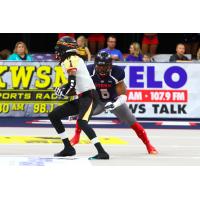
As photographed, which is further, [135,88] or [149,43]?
[149,43]

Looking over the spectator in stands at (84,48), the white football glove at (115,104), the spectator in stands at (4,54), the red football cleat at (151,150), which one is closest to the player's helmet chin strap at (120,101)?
the white football glove at (115,104)

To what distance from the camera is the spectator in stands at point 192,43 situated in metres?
21.6

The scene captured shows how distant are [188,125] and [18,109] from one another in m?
4.37

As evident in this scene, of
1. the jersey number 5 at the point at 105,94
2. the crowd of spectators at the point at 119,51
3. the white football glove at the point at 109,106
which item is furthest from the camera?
the crowd of spectators at the point at 119,51

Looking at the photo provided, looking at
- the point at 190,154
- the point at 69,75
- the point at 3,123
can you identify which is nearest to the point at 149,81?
the point at 3,123

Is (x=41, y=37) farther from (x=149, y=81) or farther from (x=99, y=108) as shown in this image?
(x=99, y=108)

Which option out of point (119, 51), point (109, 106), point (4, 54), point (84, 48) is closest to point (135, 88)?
point (119, 51)

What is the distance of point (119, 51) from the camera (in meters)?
20.0

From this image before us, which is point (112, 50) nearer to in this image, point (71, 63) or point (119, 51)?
point (119, 51)

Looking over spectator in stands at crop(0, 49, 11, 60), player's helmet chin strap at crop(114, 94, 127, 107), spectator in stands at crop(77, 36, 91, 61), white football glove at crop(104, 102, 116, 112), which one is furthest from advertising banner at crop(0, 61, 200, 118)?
white football glove at crop(104, 102, 116, 112)

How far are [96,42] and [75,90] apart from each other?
9253mm

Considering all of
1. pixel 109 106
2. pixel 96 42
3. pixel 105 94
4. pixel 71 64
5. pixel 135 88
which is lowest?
pixel 135 88

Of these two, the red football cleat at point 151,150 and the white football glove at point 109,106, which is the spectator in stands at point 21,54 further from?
the white football glove at point 109,106
